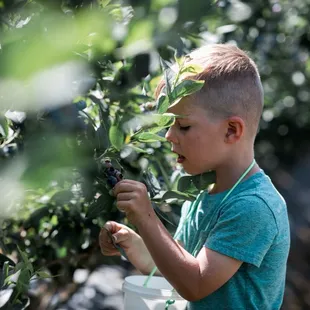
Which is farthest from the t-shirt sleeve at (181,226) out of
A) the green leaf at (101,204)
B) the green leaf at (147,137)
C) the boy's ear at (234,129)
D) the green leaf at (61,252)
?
the green leaf at (147,137)

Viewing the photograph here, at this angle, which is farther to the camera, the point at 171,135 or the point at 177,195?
the point at 171,135

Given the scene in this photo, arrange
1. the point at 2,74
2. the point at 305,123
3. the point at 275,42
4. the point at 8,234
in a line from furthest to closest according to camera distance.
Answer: the point at 305,123, the point at 275,42, the point at 8,234, the point at 2,74

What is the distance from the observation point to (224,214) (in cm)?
156

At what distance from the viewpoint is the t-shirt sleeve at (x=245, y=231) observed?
4.96 feet

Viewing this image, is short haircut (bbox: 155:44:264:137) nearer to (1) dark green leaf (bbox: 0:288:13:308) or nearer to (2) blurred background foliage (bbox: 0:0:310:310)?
(2) blurred background foliage (bbox: 0:0:310:310)

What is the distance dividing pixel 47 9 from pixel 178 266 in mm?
1147

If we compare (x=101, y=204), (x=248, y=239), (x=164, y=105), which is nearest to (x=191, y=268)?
(x=248, y=239)

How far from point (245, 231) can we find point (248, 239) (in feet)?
0.06

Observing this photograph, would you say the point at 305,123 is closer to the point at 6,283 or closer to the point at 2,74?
the point at 6,283

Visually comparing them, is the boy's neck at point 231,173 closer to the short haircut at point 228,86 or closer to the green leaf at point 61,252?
the short haircut at point 228,86

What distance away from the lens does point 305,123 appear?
6.17 meters

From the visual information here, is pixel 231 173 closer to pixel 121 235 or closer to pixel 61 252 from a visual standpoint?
pixel 121 235

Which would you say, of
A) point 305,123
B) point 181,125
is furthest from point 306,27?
point 181,125

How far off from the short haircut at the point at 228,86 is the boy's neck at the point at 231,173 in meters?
0.07
